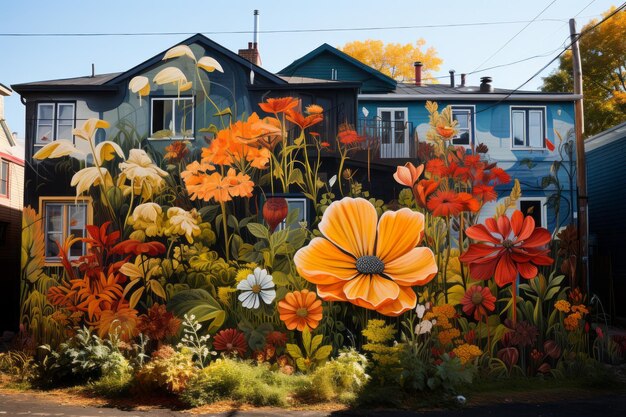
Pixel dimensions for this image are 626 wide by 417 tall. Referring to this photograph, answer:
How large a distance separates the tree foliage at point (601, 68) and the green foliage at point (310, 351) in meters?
19.1

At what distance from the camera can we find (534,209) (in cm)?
1361

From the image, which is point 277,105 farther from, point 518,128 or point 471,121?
Answer: point 518,128

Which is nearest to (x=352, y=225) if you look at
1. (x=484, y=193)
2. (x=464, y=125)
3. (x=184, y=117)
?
(x=484, y=193)

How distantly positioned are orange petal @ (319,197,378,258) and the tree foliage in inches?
697

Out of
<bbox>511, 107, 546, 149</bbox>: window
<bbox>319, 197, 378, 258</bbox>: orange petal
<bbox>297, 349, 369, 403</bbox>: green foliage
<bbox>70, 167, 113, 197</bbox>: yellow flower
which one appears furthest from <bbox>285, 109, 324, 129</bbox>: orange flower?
<bbox>297, 349, 369, 403</bbox>: green foliage

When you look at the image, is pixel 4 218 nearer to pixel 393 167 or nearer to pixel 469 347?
pixel 393 167

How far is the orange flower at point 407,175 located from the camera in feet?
44.2

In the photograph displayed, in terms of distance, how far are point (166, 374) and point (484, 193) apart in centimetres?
661

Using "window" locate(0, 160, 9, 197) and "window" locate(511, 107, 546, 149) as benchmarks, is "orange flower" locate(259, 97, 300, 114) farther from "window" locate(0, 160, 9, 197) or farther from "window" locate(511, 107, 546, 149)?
"window" locate(0, 160, 9, 197)

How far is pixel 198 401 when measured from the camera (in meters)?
11.0

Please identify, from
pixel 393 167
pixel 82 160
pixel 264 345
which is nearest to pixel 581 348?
pixel 393 167

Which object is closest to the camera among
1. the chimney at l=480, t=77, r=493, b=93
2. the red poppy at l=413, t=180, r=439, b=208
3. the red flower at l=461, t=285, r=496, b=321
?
the red flower at l=461, t=285, r=496, b=321

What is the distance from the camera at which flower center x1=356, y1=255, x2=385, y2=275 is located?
13.0 metres

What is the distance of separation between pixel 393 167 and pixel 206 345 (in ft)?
15.7
